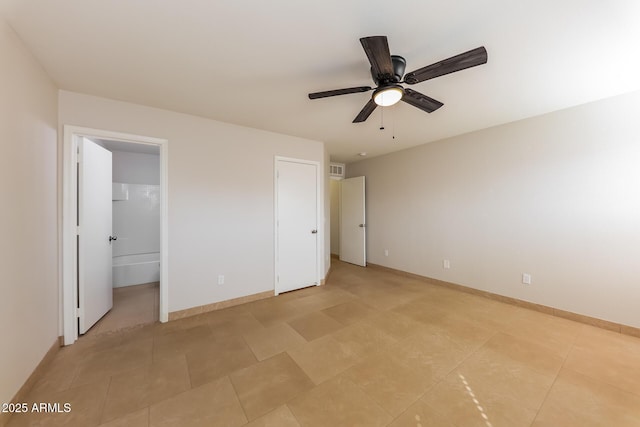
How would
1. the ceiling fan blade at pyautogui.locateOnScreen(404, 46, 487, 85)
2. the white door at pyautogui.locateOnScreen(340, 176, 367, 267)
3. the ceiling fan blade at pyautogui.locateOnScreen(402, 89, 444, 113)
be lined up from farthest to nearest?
the white door at pyautogui.locateOnScreen(340, 176, 367, 267) < the ceiling fan blade at pyautogui.locateOnScreen(402, 89, 444, 113) < the ceiling fan blade at pyautogui.locateOnScreen(404, 46, 487, 85)

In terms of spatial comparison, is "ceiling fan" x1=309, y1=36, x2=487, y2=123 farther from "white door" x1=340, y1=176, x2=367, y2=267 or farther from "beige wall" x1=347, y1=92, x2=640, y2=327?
"white door" x1=340, y1=176, x2=367, y2=267

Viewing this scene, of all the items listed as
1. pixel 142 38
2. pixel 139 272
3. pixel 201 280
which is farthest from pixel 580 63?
pixel 139 272

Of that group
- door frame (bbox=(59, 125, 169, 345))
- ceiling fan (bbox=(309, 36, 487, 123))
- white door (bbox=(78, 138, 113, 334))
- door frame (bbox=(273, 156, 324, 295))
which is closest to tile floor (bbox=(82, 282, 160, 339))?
white door (bbox=(78, 138, 113, 334))

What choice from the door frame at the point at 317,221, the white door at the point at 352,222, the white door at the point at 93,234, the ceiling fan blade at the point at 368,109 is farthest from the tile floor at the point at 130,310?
the white door at the point at 352,222

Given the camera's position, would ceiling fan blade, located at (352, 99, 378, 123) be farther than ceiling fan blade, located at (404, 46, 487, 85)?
Yes

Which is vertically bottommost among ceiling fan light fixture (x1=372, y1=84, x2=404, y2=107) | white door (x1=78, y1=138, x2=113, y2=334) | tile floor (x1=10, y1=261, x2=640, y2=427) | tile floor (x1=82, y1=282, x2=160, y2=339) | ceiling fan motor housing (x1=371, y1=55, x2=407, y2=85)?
tile floor (x1=10, y1=261, x2=640, y2=427)

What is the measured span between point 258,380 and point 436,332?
1.81 metres

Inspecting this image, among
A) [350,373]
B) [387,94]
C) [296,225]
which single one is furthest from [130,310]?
[387,94]

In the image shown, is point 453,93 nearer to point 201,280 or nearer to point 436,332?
point 436,332

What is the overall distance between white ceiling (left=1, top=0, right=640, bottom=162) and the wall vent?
274 centimetres

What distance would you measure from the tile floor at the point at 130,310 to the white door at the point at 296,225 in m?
1.65

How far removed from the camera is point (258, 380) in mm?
1714

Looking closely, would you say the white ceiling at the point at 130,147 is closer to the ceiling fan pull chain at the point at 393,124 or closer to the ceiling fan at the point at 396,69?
the ceiling fan at the point at 396,69

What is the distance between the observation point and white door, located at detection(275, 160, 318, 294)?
11.5ft
